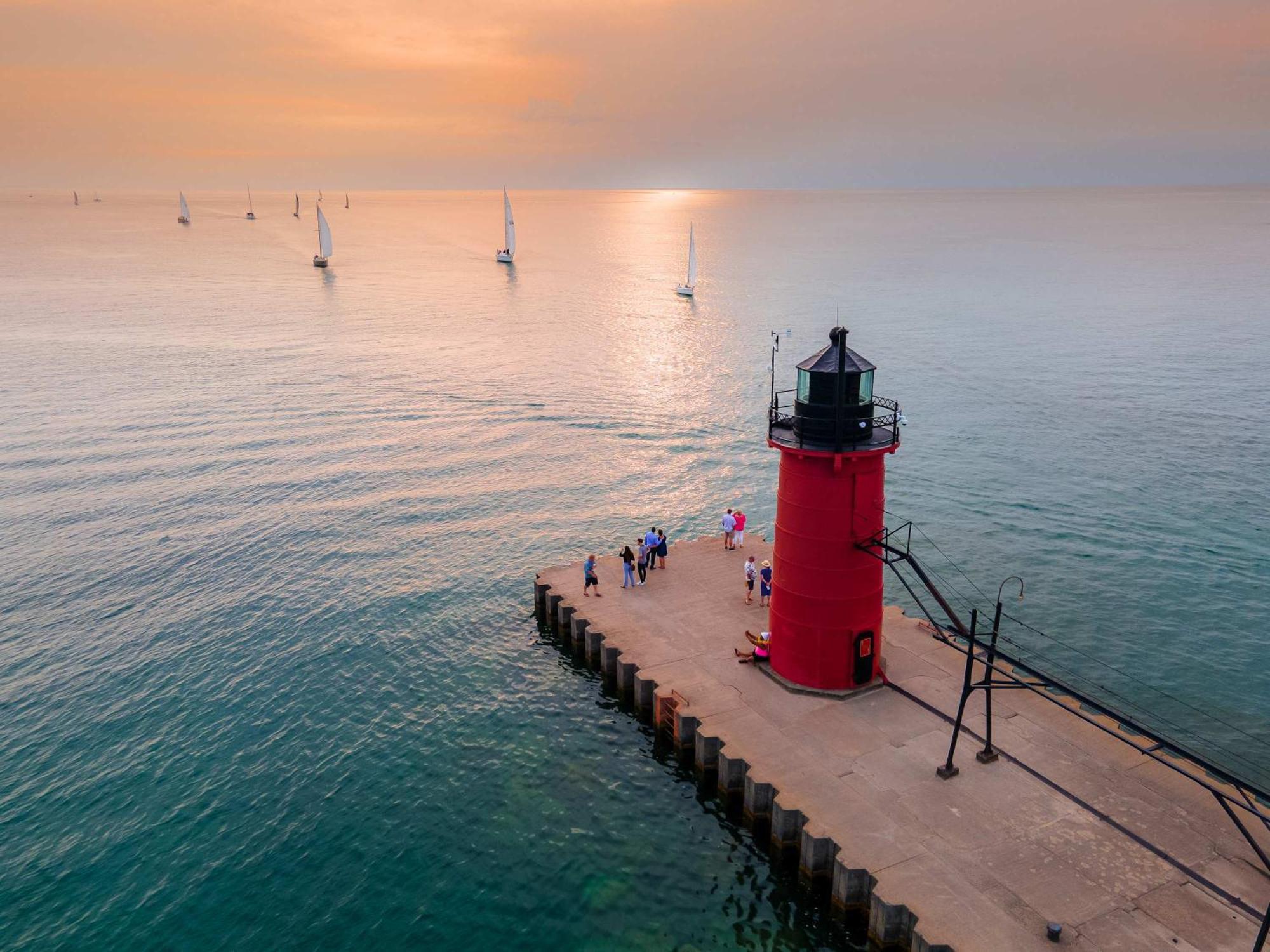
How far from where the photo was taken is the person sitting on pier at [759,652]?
953 inches

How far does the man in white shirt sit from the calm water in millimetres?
6726

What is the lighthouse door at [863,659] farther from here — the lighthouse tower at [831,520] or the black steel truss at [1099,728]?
the black steel truss at [1099,728]

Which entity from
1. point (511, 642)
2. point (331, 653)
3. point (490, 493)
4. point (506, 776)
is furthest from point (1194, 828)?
point (490, 493)

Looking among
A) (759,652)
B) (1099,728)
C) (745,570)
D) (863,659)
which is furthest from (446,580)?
(1099,728)

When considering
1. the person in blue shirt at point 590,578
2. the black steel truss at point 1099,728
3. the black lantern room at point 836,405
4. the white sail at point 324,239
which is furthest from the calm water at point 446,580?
the white sail at point 324,239

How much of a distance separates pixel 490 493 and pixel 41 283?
106052 mm

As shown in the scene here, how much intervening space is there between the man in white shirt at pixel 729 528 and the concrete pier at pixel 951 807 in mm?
6059

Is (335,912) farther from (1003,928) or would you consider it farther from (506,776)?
(1003,928)

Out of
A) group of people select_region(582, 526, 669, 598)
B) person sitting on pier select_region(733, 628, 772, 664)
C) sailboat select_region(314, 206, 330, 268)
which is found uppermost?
sailboat select_region(314, 206, 330, 268)

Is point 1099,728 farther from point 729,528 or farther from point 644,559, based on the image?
point 644,559

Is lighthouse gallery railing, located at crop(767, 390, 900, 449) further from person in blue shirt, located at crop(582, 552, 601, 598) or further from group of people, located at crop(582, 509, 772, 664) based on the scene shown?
person in blue shirt, located at crop(582, 552, 601, 598)

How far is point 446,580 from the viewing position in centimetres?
3422

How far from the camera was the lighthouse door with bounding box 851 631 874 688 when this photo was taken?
885 inches

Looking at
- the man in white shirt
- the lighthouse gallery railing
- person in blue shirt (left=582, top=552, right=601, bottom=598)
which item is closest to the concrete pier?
person in blue shirt (left=582, top=552, right=601, bottom=598)
